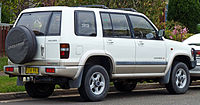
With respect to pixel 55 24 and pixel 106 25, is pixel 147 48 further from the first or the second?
pixel 55 24

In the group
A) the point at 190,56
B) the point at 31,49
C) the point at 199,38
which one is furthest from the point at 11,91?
the point at 199,38

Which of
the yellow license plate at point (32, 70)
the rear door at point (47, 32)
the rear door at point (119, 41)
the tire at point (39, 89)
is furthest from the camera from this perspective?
the tire at point (39, 89)

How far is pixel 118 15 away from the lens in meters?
10.9

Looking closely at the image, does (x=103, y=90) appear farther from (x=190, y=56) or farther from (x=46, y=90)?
(x=190, y=56)

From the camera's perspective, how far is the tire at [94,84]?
9.89m

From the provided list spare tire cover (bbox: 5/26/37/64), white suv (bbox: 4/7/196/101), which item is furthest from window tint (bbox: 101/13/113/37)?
spare tire cover (bbox: 5/26/37/64)

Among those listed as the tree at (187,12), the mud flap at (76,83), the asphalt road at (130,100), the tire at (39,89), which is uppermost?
the tree at (187,12)

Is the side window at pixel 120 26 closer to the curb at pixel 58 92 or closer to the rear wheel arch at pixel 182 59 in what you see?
the rear wheel arch at pixel 182 59

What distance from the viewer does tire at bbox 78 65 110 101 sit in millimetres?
9891

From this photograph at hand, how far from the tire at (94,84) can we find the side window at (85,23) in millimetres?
721

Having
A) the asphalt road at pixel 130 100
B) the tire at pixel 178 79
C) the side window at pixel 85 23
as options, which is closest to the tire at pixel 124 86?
the asphalt road at pixel 130 100

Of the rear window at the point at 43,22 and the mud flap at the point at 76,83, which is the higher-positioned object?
the rear window at the point at 43,22

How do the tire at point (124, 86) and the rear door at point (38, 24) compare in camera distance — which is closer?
the rear door at point (38, 24)

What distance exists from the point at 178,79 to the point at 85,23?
323 cm
